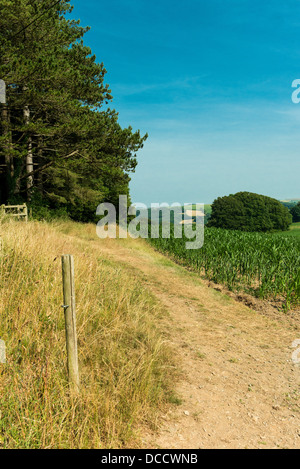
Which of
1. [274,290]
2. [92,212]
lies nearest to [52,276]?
[274,290]

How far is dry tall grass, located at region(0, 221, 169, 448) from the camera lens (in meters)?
2.77

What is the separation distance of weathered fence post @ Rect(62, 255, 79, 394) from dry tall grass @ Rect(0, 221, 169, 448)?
117 mm

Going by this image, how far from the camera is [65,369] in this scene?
329cm

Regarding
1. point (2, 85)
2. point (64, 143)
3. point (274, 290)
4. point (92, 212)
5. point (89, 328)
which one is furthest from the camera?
point (92, 212)

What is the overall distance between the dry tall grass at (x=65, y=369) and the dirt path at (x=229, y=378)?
394 millimetres

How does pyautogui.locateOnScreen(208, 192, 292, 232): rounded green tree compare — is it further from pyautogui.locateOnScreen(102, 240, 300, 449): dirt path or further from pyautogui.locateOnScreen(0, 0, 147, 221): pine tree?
pyautogui.locateOnScreen(102, 240, 300, 449): dirt path

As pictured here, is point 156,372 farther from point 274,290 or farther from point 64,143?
point 64,143

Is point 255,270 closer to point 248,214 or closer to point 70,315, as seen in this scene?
point 70,315

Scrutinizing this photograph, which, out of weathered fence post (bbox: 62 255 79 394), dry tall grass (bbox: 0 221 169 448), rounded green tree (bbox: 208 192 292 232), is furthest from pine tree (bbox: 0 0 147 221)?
rounded green tree (bbox: 208 192 292 232)

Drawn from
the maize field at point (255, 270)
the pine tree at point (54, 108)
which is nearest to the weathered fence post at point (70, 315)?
the maize field at point (255, 270)

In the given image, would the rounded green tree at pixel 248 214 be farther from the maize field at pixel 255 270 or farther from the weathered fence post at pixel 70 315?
the weathered fence post at pixel 70 315

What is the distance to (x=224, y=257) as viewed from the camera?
39.8 feet

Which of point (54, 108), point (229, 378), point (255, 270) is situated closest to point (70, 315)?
point (229, 378)
